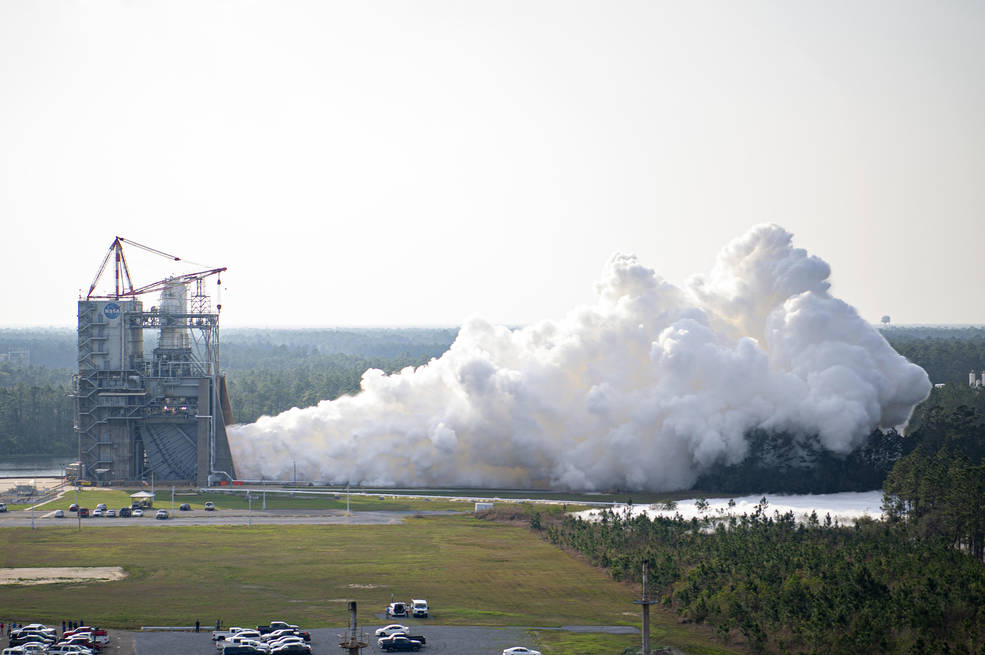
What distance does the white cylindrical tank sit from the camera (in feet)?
424

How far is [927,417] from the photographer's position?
12262 cm

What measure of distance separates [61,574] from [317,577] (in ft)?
52.2

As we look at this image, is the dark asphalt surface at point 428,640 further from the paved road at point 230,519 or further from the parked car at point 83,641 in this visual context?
the paved road at point 230,519

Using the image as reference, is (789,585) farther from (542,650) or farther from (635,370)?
(635,370)

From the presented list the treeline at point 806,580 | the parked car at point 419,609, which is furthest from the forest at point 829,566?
the parked car at point 419,609

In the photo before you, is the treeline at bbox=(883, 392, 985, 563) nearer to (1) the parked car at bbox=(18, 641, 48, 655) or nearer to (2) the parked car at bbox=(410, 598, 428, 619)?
(2) the parked car at bbox=(410, 598, 428, 619)

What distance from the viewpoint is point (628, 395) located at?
120125 millimetres

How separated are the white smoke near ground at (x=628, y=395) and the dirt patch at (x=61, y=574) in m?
45.1

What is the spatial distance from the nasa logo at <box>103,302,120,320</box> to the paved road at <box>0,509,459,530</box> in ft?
78.7

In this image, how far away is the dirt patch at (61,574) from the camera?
78500 mm

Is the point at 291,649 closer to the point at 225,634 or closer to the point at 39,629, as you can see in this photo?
the point at 225,634

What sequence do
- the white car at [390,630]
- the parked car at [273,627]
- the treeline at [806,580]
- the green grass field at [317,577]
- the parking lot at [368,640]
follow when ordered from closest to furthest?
the treeline at [806,580] < the parking lot at [368,640] < the white car at [390,630] < the parked car at [273,627] < the green grass field at [317,577]

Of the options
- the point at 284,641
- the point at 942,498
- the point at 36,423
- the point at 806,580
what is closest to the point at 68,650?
the point at 284,641

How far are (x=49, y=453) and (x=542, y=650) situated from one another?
123517 millimetres
